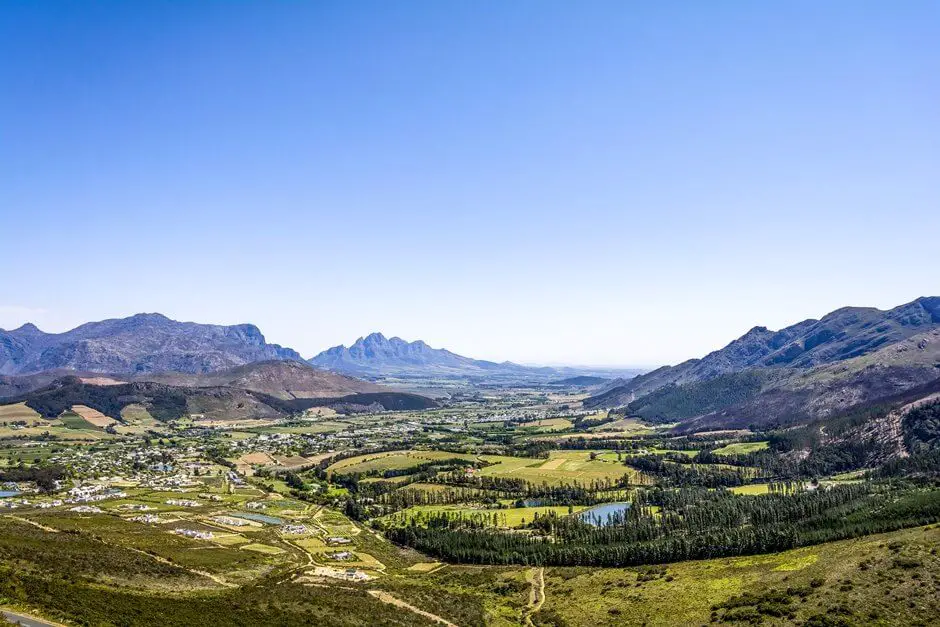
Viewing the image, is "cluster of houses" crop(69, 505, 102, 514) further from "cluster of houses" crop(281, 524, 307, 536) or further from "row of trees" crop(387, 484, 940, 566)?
"row of trees" crop(387, 484, 940, 566)

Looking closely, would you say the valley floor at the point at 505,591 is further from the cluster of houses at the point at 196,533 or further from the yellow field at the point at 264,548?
the cluster of houses at the point at 196,533

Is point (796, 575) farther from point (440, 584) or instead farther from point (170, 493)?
point (170, 493)

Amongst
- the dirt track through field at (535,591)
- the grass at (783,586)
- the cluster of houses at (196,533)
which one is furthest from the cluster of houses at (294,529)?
the grass at (783,586)

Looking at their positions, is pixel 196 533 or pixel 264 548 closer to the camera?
pixel 264 548

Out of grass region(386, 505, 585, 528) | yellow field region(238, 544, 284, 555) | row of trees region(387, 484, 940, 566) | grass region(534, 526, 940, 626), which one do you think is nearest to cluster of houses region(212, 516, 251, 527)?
yellow field region(238, 544, 284, 555)

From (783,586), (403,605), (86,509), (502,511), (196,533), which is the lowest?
(502,511)

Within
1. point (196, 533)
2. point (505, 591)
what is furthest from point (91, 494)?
point (505, 591)

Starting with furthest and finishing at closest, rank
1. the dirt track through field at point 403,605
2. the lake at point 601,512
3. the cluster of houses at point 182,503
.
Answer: the cluster of houses at point 182,503 < the lake at point 601,512 < the dirt track through field at point 403,605

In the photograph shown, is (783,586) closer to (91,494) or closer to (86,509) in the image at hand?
(86,509)

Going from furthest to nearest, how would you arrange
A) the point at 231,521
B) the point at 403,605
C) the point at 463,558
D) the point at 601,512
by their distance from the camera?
the point at 601,512, the point at 231,521, the point at 463,558, the point at 403,605

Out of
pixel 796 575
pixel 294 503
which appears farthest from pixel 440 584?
pixel 294 503
